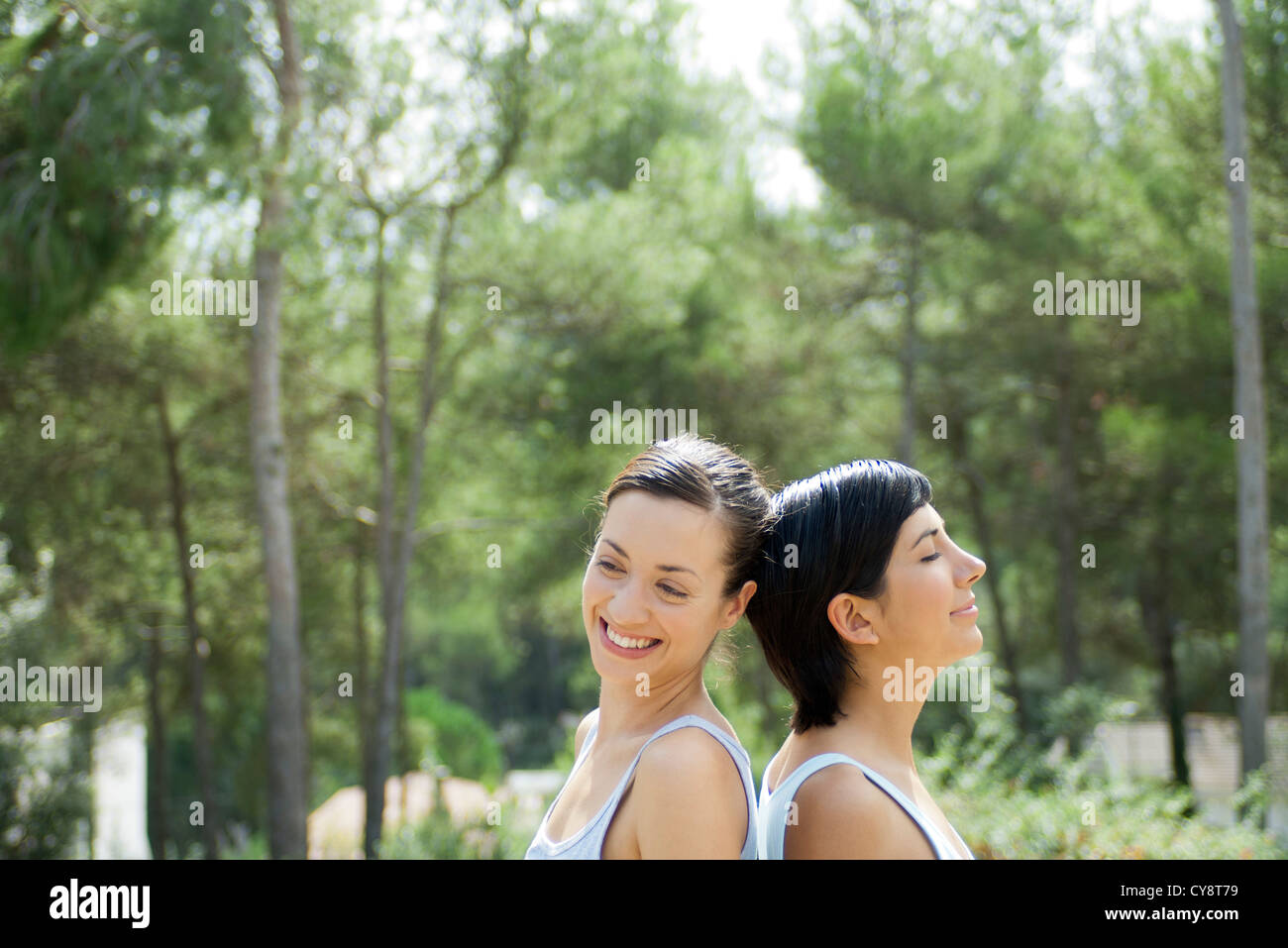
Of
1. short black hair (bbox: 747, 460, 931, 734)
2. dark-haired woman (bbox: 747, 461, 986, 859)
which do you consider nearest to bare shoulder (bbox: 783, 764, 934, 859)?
dark-haired woman (bbox: 747, 461, 986, 859)

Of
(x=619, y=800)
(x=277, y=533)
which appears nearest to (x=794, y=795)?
(x=619, y=800)

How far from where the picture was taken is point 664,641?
4.56 feet

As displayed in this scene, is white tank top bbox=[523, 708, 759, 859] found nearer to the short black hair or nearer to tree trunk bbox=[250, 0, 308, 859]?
the short black hair

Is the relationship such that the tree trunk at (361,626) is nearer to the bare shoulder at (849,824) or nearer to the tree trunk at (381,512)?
the tree trunk at (381,512)

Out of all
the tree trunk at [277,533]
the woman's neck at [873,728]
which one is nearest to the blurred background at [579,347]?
the tree trunk at [277,533]

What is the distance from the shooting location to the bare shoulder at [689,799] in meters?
1.22

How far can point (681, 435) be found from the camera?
157 cm

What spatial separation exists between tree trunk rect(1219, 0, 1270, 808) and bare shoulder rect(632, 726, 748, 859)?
8.91 m

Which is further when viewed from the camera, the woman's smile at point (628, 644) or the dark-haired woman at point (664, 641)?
the woman's smile at point (628, 644)

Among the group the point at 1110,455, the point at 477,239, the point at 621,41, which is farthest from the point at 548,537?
the point at 1110,455

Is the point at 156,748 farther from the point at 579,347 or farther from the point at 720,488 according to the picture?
the point at 720,488

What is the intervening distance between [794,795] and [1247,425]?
8.94 metres
